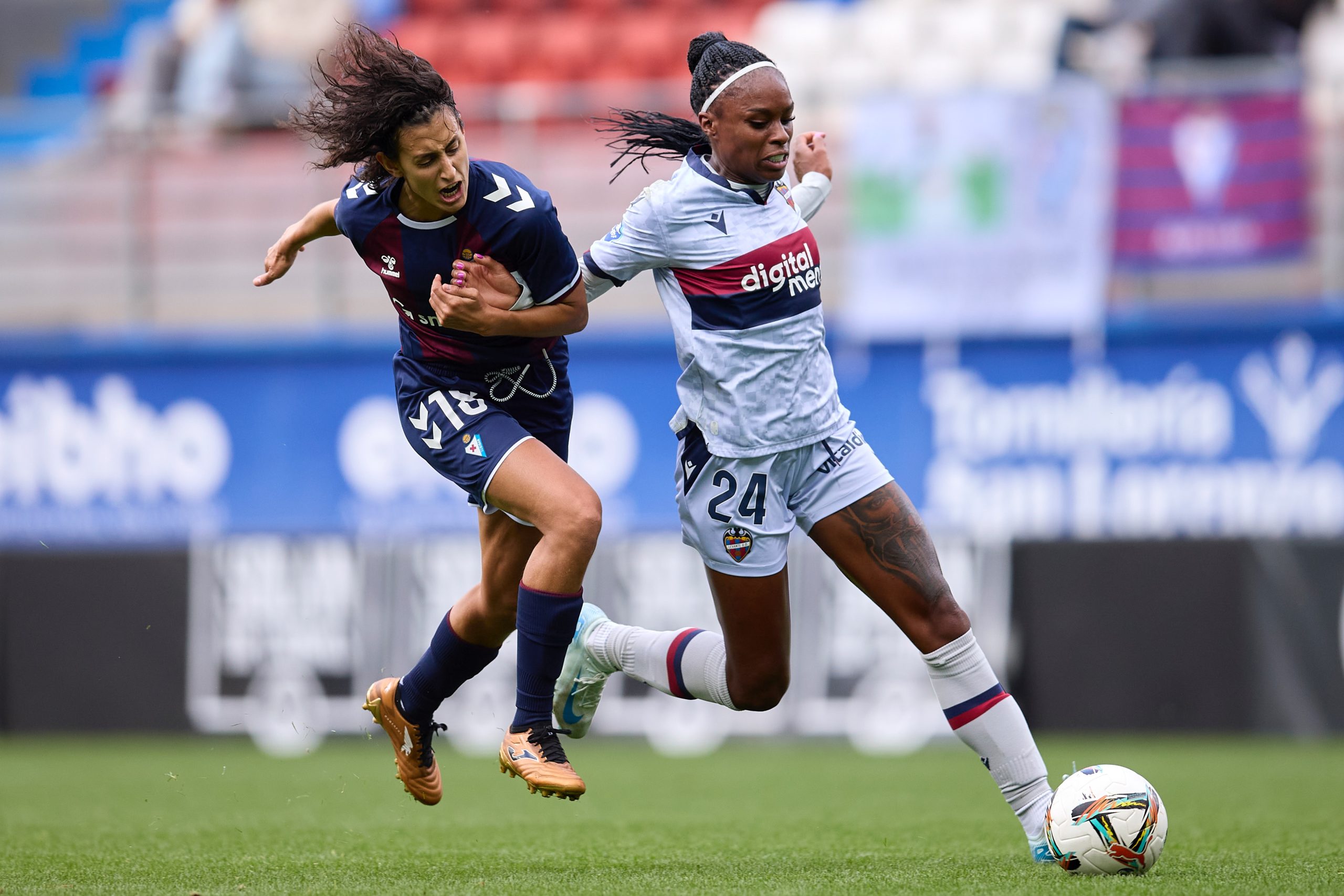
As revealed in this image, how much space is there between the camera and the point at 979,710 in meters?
4.66

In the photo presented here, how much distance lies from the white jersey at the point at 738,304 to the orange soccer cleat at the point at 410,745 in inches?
54.5

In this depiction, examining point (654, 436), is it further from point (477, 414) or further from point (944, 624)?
point (944, 624)

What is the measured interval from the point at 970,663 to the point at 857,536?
1.56 feet

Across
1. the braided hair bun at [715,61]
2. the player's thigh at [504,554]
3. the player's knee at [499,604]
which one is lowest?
the player's knee at [499,604]

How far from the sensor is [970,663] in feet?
15.3

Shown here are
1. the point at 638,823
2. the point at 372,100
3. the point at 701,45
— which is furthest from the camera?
the point at 638,823

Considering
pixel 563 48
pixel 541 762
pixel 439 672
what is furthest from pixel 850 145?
pixel 541 762

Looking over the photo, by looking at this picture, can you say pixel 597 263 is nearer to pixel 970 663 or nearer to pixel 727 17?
pixel 970 663

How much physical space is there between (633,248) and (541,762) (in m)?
1.47

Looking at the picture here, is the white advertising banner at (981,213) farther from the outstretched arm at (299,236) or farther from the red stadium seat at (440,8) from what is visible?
the outstretched arm at (299,236)

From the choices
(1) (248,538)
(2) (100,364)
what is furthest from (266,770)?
(2) (100,364)

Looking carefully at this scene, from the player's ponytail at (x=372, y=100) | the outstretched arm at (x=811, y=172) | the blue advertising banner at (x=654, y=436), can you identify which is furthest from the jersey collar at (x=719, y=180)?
the blue advertising banner at (x=654, y=436)

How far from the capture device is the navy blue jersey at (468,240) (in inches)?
187

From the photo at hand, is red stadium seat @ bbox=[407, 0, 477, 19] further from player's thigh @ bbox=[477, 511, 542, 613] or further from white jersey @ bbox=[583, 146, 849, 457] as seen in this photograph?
white jersey @ bbox=[583, 146, 849, 457]
